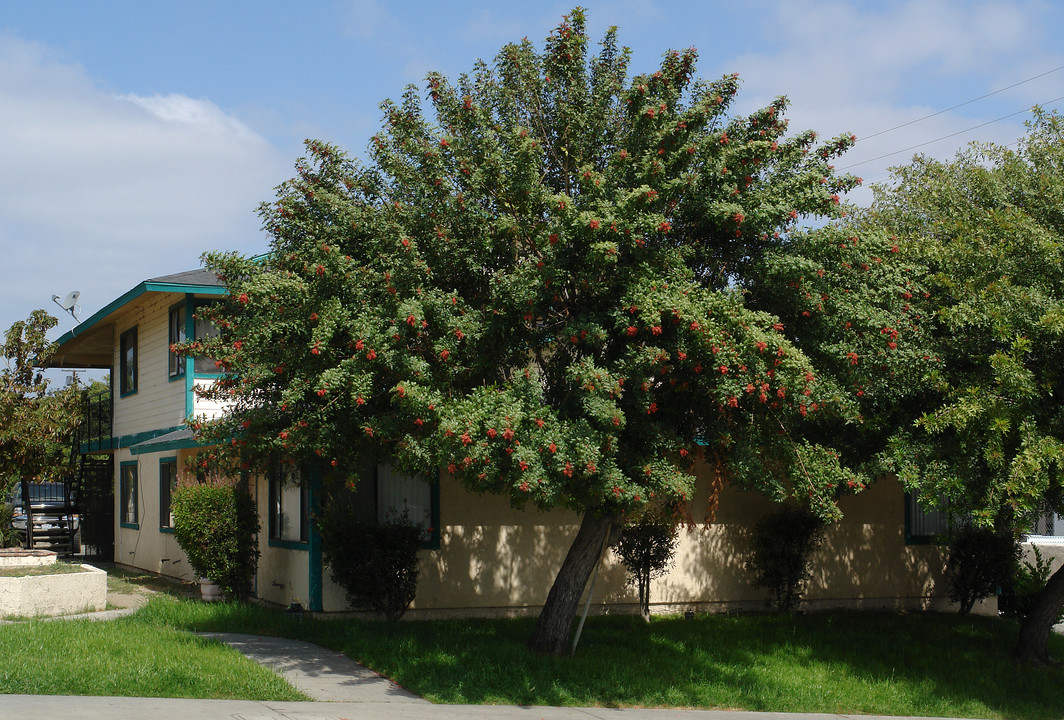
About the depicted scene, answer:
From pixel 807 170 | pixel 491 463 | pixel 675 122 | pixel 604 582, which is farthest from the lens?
pixel 604 582

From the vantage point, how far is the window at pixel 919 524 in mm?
17266

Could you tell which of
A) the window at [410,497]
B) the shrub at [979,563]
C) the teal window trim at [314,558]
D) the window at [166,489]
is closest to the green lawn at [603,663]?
the teal window trim at [314,558]

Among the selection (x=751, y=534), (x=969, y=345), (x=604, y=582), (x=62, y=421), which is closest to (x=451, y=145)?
(x=969, y=345)

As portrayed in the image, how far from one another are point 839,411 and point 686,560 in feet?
18.6

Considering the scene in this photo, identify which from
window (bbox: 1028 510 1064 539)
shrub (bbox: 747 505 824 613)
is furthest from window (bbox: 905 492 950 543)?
window (bbox: 1028 510 1064 539)

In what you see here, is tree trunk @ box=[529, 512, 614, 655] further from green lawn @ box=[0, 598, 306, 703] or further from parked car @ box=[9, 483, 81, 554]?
parked car @ box=[9, 483, 81, 554]

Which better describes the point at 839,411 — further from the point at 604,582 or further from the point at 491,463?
the point at 604,582

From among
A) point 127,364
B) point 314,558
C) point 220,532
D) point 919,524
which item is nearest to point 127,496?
point 127,364

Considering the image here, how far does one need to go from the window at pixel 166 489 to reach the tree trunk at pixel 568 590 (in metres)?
9.75

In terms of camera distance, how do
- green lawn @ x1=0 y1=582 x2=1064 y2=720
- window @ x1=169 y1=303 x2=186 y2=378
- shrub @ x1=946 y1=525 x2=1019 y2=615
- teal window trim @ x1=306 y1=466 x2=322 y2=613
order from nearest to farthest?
green lawn @ x1=0 y1=582 x2=1064 y2=720
teal window trim @ x1=306 y1=466 x2=322 y2=613
shrub @ x1=946 y1=525 x2=1019 y2=615
window @ x1=169 y1=303 x2=186 y2=378

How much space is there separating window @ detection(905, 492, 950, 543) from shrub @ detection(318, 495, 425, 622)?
8.65m

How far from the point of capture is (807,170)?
10.8 metres

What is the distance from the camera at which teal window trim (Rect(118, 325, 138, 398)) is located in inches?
818

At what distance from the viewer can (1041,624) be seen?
531 inches
